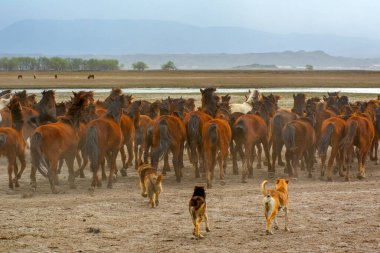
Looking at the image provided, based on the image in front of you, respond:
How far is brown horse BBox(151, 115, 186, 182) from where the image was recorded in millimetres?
14719

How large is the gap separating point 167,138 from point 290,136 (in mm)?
2938

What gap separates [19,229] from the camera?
34.4 ft

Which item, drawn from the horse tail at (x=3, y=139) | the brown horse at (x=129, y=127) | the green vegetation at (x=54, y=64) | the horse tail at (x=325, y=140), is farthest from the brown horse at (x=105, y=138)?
the green vegetation at (x=54, y=64)

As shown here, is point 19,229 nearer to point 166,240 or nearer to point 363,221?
point 166,240

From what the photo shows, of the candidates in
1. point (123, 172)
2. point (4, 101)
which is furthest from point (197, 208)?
point (4, 101)

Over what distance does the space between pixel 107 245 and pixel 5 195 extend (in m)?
4.76

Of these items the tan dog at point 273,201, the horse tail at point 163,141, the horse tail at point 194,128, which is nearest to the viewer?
the tan dog at point 273,201

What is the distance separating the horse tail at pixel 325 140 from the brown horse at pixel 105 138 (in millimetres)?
4610

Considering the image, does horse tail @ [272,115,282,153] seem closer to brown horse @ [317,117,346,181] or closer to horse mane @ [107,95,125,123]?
brown horse @ [317,117,346,181]

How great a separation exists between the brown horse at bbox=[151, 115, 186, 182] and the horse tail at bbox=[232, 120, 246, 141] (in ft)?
A: 4.78

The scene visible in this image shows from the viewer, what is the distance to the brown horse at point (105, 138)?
13805mm

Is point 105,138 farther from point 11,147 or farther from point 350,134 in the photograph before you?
point 350,134

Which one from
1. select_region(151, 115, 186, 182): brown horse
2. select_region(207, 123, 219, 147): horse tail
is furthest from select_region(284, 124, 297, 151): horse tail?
select_region(151, 115, 186, 182): brown horse

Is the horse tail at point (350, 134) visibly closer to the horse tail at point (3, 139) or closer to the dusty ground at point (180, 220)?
the dusty ground at point (180, 220)
